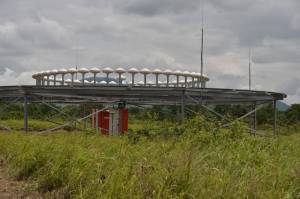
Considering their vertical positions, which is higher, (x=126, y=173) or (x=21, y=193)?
(x=126, y=173)

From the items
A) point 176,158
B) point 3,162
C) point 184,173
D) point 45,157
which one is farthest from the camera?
point 3,162

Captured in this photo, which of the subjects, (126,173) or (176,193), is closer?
(176,193)

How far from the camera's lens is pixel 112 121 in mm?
20109

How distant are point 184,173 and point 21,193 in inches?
139

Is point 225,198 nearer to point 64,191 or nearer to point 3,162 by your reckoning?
point 64,191

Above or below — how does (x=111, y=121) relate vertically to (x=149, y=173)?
below

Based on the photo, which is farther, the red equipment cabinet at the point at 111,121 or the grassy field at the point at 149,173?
the red equipment cabinet at the point at 111,121

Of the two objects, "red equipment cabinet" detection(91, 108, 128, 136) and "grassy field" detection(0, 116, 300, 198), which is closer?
"grassy field" detection(0, 116, 300, 198)

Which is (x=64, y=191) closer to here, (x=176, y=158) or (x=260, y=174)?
(x=176, y=158)

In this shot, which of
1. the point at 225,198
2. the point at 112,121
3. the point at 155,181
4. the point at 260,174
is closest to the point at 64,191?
the point at 155,181

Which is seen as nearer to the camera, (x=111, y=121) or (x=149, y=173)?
(x=149, y=173)

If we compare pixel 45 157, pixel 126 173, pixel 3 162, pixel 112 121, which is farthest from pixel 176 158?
pixel 112 121

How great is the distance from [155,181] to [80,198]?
1451mm

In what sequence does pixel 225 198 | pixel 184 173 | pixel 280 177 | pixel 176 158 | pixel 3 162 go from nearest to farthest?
pixel 225 198 < pixel 184 173 < pixel 280 177 < pixel 176 158 < pixel 3 162
